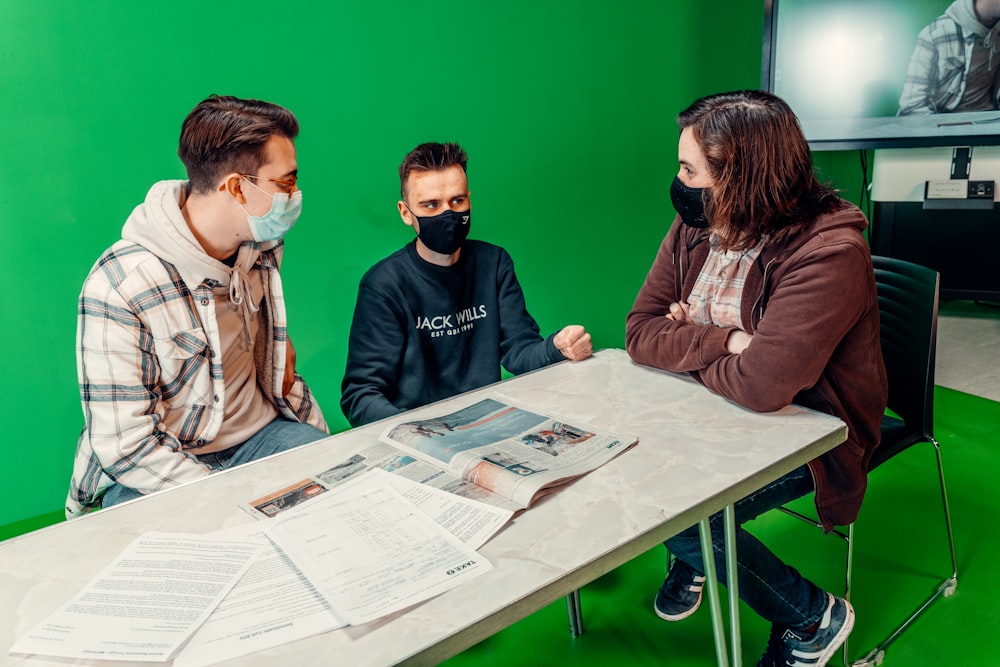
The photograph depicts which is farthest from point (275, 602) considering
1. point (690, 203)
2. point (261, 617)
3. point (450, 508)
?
point (690, 203)

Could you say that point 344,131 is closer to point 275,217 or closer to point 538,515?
point 275,217

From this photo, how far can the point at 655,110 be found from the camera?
3.31 meters

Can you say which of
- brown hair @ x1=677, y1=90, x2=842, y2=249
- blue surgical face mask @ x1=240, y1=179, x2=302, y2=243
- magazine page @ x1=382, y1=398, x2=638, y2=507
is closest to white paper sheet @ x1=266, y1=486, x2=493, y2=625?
magazine page @ x1=382, y1=398, x2=638, y2=507

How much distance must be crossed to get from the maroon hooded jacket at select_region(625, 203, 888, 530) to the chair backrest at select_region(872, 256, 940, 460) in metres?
0.22

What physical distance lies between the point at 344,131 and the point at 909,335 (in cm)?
184

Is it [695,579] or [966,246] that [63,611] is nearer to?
[695,579]

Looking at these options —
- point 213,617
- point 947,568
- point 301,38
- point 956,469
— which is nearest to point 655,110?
point 301,38

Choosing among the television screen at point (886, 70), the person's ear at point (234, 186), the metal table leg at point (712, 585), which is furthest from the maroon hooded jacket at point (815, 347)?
the television screen at point (886, 70)

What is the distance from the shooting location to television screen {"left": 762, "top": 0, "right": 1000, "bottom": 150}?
2.96 metres

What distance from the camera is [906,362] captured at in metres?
1.63

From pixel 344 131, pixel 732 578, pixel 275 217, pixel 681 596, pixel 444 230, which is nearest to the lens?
pixel 732 578

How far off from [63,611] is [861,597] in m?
1.69

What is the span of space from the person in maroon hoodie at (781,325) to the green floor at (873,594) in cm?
24

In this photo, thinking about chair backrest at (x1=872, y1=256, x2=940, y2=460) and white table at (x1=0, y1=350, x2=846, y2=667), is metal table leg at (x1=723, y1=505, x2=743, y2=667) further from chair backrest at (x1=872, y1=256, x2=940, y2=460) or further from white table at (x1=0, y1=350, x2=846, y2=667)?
chair backrest at (x1=872, y1=256, x2=940, y2=460)
